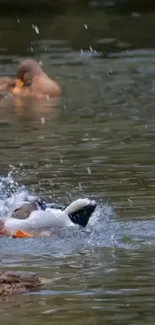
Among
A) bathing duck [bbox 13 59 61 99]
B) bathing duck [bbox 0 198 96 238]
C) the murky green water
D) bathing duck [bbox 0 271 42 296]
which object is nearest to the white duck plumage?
bathing duck [bbox 0 198 96 238]

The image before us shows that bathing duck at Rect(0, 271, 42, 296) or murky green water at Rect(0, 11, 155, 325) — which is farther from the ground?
bathing duck at Rect(0, 271, 42, 296)

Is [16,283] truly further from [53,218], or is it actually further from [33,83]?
[33,83]

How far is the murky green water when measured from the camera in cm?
731

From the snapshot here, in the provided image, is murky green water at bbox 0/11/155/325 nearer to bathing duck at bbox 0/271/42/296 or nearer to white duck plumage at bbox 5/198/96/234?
bathing duck at bbox 0/271/42/296

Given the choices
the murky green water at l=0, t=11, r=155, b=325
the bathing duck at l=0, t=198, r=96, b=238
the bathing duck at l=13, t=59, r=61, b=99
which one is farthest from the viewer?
the bathing duck at l=13, t=59, r=61, b=99

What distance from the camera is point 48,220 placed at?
9.27 m

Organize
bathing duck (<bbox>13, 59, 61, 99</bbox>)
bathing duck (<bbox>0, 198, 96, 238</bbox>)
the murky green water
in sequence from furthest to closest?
bathing duck (<bbox>13, 59, 61, 99</bbox>), bathing duck (<bbox>0, 198, 96, 238</bbox>), the murky green water

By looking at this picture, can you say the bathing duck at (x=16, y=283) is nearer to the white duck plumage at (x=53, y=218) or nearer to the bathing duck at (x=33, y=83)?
the white duck plumage at (x=53, y=218)

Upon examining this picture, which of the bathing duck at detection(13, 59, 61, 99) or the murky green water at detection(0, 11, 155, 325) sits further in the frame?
the bathing duck at detection(13, 59, 61, 99)

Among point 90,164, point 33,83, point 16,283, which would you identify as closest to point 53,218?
point 16,283

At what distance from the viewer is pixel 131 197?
34.7 feet

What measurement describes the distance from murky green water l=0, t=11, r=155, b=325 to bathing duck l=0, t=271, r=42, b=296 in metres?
0.07

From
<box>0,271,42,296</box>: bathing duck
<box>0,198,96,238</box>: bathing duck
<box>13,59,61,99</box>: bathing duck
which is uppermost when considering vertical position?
<box>0,271,42,296</box>: bathing duck

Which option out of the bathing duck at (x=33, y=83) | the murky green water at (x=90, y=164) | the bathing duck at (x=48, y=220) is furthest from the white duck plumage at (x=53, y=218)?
the bathing duck at (x=33, y=83)
